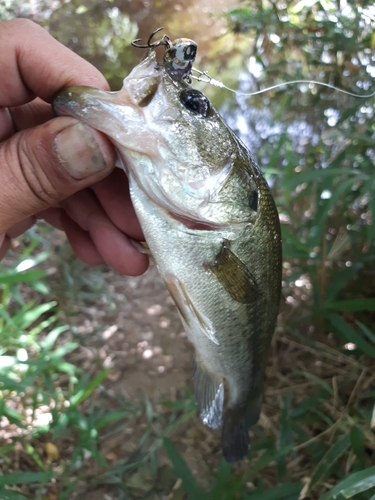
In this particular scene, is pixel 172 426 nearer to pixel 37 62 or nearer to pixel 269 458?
pixel 269 458

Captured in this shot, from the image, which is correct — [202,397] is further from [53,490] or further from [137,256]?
[53,490]

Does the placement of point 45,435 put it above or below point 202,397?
below

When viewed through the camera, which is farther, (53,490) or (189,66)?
(53,490)

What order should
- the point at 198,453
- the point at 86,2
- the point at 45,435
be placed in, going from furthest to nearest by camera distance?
the point at 86,2 → the point at 198,453 → the point at 45,435

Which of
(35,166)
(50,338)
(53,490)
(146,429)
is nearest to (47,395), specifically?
(50,338)

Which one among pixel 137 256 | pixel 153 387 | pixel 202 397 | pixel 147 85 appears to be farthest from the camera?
pixel 153 387

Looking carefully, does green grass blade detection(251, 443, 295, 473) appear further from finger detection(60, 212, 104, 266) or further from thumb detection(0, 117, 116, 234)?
thumb detection(0, 117, 116, 234)

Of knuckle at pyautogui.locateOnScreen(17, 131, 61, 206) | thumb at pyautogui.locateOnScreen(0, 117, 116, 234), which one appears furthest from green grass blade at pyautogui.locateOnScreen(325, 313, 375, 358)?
knuckle at pyautogui.locateOnScreen(17, 131, 61, 206)
